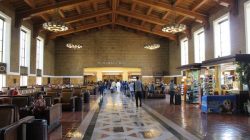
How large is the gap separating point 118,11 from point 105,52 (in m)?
7.62

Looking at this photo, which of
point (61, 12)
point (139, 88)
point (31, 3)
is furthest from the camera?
point (61, 12)

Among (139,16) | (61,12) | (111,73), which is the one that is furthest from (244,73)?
(111,73)

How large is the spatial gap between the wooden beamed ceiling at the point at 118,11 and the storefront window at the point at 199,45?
0.95 meters

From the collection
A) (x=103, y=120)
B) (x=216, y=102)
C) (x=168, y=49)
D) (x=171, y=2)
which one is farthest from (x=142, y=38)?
(x=103, y=120)

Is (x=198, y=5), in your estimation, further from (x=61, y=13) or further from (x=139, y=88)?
(x=61, y=13)

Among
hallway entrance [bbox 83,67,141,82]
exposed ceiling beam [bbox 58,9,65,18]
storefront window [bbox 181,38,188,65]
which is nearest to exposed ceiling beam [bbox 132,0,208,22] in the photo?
exposed ceiling beam [bbox 58,9,65,18]

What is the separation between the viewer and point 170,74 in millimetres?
24953

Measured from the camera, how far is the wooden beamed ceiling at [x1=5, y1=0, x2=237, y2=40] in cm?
1459

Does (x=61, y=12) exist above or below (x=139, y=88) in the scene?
above

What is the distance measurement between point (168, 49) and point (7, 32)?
1621 cm

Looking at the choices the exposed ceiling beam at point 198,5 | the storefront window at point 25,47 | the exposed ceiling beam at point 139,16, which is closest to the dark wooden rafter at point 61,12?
the storefront window at point 25,47

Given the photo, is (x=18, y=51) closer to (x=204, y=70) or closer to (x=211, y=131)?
(x=204, y=70)

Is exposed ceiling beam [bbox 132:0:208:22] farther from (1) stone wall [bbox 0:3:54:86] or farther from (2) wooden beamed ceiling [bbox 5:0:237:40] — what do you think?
(1) stone wall [bbox 0:3:54:86]

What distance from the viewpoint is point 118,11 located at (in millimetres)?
18281
